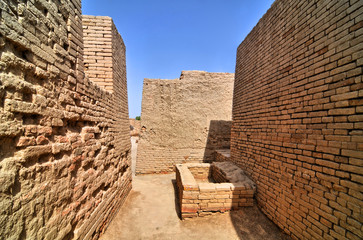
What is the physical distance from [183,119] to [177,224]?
4581mm

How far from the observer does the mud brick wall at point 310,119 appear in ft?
5.92

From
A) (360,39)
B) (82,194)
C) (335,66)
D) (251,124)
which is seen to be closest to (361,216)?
(335,66)

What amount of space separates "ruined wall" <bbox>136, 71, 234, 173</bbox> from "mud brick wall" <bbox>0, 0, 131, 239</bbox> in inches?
158

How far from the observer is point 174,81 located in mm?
7141

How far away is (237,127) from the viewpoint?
4.58 m

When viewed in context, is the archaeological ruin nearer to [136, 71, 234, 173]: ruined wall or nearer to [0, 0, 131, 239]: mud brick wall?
[0, 0, 131, 239]: mud brick wall

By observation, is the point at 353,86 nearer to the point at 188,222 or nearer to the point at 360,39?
the point at 360,39

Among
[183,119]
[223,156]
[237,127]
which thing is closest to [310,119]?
[237,127]

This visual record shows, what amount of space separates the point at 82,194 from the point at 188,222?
7.46 feet

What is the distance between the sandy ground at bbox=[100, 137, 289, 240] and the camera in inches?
111

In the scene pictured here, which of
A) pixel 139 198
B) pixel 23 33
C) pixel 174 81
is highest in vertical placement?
pixel 174 81

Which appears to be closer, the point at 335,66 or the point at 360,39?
the point at 360,39

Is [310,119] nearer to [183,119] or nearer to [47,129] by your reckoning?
[47,129]

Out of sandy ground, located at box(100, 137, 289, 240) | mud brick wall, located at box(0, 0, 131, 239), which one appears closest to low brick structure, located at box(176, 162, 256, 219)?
sandy ground, located at box(100, 137, 289, 240)
